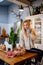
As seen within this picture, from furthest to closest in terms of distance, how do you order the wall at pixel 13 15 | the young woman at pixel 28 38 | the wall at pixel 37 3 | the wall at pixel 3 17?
the wall at pixel 3 17 → the wall at pixel 13 15 → the wall at pixel 37 3 → the young woman at pixel 28 38

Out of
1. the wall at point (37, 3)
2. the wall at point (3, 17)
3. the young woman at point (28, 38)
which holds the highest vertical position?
the wall at point (37, 3)

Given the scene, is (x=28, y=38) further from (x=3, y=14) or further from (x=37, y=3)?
(x=3, y=14)

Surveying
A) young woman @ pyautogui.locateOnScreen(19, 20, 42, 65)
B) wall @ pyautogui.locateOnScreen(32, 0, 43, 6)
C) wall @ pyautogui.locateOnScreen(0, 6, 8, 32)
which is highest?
wall @ pyautogui.locateOnScreen(32, 0, 43, 6)

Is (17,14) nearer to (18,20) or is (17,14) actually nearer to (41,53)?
(18,20)

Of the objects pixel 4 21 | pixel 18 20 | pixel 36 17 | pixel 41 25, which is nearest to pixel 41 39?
pixel 41 25

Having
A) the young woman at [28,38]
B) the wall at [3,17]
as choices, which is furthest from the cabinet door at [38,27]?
the wall at [3,17]

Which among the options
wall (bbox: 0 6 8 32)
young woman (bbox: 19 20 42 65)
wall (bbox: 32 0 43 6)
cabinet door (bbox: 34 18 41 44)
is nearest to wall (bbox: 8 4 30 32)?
Result: wall (bbox: 0 6 8 32)

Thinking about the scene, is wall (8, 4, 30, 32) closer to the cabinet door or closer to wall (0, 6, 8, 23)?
wall (0, 6, 8, 23)

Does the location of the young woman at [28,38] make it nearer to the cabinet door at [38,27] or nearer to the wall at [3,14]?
the cabinet door at [38,27]

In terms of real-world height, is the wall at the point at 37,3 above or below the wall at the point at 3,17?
above

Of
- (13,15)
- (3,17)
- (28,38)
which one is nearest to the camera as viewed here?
(28,38)

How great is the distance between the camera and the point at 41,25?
12.7ft

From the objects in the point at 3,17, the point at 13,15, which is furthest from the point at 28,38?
the point at 3,17

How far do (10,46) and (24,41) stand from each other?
16.1 inches
